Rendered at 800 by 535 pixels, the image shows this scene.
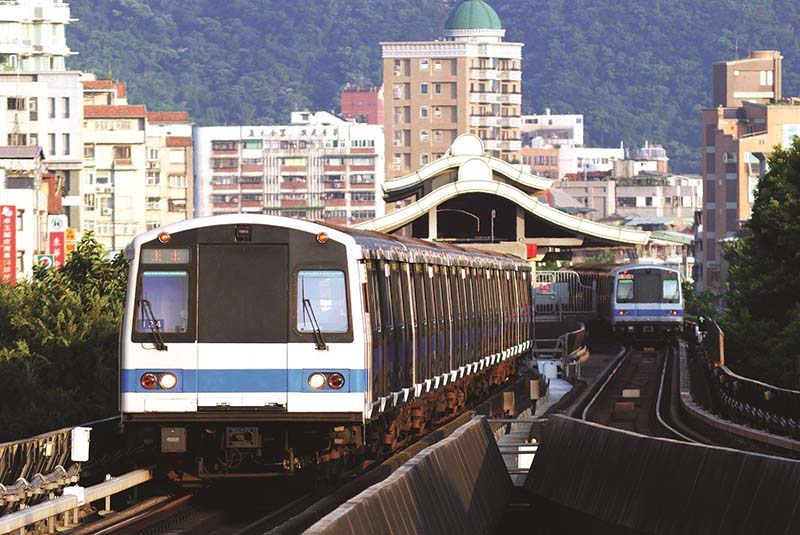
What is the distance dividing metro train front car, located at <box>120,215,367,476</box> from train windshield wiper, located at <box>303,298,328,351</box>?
10 millimetres

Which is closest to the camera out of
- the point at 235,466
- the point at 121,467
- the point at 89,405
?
the point at 235,466

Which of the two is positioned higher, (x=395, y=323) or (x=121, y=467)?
(x=395, y=323)

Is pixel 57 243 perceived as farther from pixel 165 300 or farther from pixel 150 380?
pixel 150 380

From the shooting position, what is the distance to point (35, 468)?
65.7 feet

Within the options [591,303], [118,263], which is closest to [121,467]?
[118,263]

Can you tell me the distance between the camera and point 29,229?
3398 inches

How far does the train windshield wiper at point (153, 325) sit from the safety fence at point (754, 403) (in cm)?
1258

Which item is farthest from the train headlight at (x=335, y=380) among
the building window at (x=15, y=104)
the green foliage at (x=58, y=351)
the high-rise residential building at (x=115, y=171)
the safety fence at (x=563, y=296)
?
the high-rise residential building at (x=115, y=171)

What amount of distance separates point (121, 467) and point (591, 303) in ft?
195

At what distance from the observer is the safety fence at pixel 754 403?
102ft

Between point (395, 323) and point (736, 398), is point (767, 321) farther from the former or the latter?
point (395, 323)

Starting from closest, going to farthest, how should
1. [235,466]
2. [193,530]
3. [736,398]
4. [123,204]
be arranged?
[193,530]
[235,466]
[736,398]
[123,204]

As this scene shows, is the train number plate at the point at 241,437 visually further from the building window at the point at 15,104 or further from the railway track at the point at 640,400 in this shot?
the building window at the point at 15,104

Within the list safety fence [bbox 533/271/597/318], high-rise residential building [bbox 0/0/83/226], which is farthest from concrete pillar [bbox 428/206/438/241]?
high-rise residential building [bbox 0/0/83/226]
